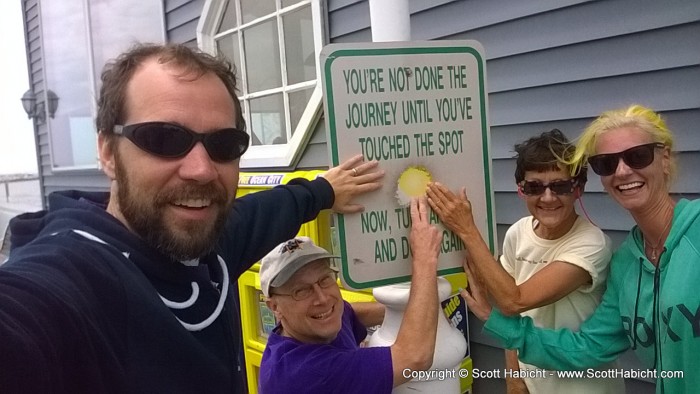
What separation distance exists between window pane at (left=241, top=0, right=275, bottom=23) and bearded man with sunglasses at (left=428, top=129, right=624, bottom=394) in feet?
10.4

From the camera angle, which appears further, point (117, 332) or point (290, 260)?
point (290, 260)

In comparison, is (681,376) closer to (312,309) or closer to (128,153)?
(312,309)

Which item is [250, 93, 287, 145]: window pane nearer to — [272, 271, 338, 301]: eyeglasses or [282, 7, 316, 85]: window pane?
[282, 7, 316, 85]: window pane

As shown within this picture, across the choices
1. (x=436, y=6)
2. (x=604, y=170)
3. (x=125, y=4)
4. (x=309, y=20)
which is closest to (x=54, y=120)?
(x=125, y=4)

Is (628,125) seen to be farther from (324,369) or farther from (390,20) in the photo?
(324,369)

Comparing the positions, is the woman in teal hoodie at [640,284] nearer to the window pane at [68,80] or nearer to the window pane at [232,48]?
the window pane at [232,48]

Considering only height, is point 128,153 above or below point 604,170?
above

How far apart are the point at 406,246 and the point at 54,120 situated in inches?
330

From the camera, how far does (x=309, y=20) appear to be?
388 centimetres

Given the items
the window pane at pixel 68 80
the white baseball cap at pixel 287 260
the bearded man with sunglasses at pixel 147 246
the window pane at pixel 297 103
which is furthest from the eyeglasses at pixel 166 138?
the window pane at pixel 68 80

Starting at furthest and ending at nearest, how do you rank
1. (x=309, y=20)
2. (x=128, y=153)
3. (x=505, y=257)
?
(x=309, y=20) < (x=505, y=257) < (x=128, y=153)

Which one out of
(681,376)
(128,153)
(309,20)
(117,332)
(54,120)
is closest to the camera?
(117,332)

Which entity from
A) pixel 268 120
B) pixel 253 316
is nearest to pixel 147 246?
pixel 253 316

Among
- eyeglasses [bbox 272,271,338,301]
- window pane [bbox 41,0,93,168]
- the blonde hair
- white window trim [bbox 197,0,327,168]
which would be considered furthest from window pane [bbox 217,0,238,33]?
window pane [bbox 41,0,93,168]
